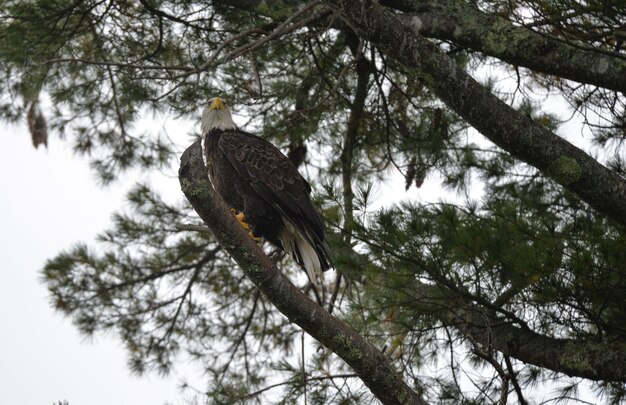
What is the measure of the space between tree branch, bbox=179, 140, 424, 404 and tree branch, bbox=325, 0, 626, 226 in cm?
104

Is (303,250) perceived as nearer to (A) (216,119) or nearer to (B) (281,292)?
(A) (216,119)

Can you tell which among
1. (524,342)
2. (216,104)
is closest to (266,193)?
(216,104)

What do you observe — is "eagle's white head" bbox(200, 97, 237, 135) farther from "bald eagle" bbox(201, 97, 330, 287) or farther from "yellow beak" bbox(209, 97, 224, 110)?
"bald eagle" bbox(201, 97, 330, 287)

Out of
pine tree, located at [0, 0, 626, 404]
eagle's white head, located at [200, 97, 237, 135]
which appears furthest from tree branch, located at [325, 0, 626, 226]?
eagle's white head, located at [200, 97, 237, 135]

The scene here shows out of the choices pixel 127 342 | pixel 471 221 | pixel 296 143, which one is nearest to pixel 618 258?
pixel 471 221

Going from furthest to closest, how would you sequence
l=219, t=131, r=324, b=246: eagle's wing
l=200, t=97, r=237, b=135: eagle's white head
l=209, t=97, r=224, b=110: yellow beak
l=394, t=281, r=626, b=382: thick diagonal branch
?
l=200, t=97, r=237, b=135: eagle's white head < l=209, t=97, r=224, b=110: yellow beak < l=219, t=131, r=324, b=246: eagle's wing < l=394, t=281, r=626, b=382: thick diagonal branch

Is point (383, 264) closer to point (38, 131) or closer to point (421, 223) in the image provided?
point (421, 223)

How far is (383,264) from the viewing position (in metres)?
3.96

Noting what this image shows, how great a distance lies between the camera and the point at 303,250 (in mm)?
4539

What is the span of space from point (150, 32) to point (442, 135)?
6.91 feet

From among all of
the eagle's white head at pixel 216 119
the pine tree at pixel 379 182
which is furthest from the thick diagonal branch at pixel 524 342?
the eagle's white head at pixel 216 119

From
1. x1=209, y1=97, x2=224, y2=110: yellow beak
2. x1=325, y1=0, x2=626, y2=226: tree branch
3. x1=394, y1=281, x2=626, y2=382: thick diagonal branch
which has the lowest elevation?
x1=394, y1=281, x2=626, y2=382: thick diagonal branch

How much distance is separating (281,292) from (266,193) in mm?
1391

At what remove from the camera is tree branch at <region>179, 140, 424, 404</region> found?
285cm
